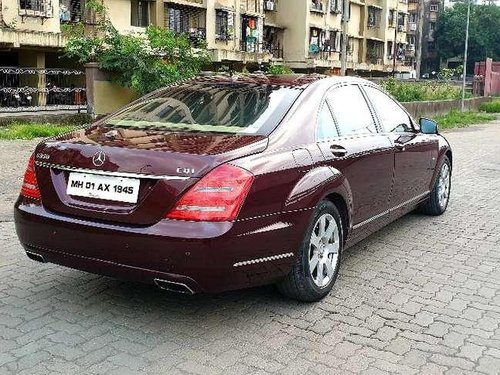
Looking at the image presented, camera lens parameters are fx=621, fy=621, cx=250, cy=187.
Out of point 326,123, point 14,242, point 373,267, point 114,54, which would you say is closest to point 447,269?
point 373,267

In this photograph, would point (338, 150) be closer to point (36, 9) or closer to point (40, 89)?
point (40, 89)

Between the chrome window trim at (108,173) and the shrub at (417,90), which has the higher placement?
the shrub at (417,90)

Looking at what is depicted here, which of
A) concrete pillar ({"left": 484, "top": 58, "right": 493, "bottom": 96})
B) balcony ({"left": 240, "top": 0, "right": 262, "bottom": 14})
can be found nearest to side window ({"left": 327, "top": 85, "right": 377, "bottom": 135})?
balcony ({"left": 240, "top": 0, "right": 262, "bottom": 14})

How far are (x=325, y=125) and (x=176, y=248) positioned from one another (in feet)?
5.40

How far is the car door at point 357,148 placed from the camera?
4.46 meters

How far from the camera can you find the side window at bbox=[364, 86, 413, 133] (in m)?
5.49

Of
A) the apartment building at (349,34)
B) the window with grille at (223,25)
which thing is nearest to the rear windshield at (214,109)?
the window with grille at (223,25)

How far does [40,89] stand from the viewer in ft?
58.3

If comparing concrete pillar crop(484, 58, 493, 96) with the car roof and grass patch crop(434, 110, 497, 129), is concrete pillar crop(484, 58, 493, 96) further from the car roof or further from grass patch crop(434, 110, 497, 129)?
the car roof

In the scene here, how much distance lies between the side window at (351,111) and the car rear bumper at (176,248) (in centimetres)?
121

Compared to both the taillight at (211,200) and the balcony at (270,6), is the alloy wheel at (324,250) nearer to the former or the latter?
the taillight at (211,200)

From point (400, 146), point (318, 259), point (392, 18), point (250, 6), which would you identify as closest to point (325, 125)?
point (318, 259)

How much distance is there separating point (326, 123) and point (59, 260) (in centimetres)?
208

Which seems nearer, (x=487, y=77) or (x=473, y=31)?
(x=487, y=77)
